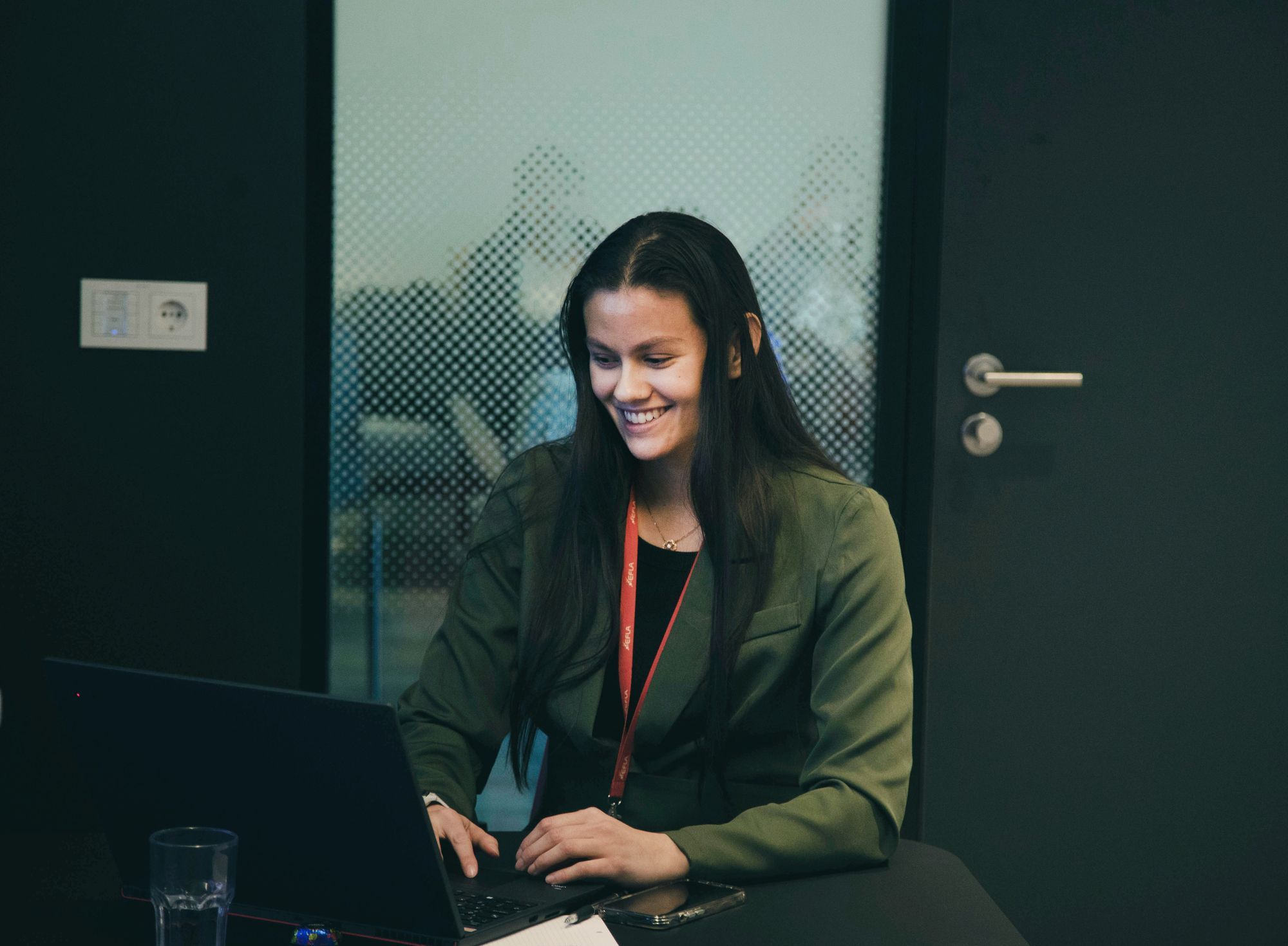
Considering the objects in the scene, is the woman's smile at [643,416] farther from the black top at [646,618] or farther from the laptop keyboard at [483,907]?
the laptop keyboard at [483,907]

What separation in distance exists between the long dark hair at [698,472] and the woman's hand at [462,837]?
0.92 feet

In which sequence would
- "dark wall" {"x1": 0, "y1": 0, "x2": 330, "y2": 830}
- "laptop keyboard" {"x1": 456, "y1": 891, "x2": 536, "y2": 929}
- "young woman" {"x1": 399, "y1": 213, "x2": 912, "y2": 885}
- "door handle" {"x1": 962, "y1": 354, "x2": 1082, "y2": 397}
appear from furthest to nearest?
1. "door handle" {"x1": 962, "y1": 354, "x2": 1082, "y2": 397}
2. "dark wall" {"x1": 0, "y1": 0, "x2": 330, "y2": 830}
3. "young woman" {"x1": 399, "y1": 213, "x2": 912, "y2": 885}
4. "laptop keyboard" {"x1": 456, "y1": 891, "x2": 536, "y2": 929}

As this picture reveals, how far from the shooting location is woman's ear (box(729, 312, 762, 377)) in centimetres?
162

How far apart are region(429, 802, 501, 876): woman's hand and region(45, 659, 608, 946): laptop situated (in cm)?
9

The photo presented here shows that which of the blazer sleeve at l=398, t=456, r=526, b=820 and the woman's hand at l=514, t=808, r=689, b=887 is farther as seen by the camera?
the blazer sleeve at l=398, t=456, r=526, b=820

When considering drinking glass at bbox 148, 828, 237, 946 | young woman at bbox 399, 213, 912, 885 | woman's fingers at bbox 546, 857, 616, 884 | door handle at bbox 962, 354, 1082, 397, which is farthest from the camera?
door handle at bbox 962, 354, 1082, 397

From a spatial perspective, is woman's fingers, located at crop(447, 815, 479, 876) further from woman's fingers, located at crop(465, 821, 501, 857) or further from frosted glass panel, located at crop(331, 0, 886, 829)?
frosted glass panel, located at crop(331, 0, 886, 829)

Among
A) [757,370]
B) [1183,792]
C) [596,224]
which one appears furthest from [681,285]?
[1183,792]

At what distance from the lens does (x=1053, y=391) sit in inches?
90.7

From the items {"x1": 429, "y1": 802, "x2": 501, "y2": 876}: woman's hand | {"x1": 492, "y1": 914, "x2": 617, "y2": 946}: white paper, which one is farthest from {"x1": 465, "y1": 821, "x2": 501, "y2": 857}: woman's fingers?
{"x1": 492, "y1": 914, "x2": 617, "y2": 946}: white paper

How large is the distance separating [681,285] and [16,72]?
1262 millimetres

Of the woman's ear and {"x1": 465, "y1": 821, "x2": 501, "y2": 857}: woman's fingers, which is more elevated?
the woman's ear

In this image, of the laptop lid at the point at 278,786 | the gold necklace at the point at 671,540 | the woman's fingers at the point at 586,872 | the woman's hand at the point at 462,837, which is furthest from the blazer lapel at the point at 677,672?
the laptop lid at the point at 278,786

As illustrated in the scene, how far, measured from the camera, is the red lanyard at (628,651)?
151 cm
